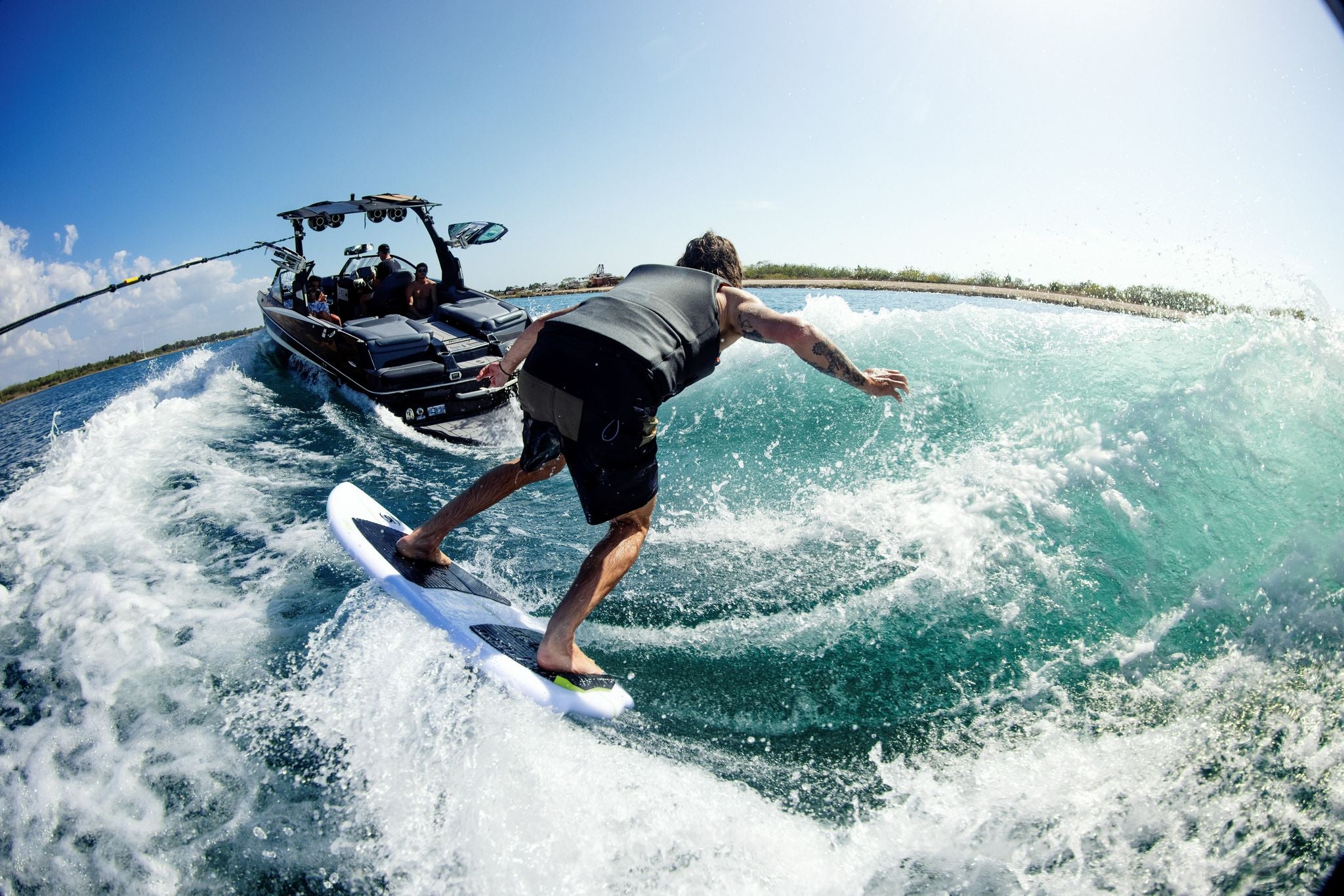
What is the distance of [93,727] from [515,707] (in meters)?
1.62

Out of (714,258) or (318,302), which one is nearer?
(714,258)

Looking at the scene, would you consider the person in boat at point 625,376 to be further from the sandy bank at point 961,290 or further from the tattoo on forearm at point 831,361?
the sandy bank at point 961,290

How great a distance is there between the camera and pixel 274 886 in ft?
5.75

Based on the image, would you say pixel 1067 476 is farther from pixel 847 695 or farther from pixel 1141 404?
pixel 847 695

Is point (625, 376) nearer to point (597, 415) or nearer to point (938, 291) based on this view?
point (597, 415)

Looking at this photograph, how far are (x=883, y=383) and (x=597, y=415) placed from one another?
122cm

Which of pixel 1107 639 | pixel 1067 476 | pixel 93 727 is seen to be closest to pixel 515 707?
pixel 93 727

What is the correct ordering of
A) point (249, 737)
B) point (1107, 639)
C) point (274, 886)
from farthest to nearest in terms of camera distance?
point (1107, 639) → point (249, 737) → point (274, 886)

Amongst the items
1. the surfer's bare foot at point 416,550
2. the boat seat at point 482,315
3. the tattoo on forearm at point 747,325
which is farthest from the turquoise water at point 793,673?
the boat seat at point 482,315

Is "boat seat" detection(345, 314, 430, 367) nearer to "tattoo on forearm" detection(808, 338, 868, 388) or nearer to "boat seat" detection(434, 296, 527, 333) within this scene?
"boat seat" detection(434, 296, 527, 333)

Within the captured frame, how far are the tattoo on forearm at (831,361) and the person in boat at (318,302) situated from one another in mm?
6586

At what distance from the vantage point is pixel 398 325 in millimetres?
7180

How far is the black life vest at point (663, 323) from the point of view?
7.84ft

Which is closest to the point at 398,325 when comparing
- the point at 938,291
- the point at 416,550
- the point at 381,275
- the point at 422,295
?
the point at 422,295
